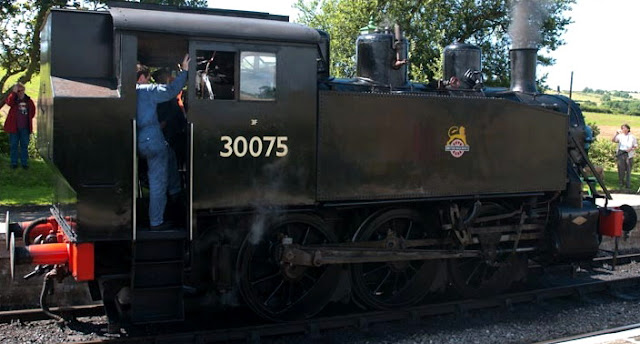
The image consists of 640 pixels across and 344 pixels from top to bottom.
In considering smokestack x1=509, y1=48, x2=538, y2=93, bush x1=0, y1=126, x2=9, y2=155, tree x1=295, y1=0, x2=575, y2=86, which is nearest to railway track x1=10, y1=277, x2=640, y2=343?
smokestack x1=509, y1=48, x2=538, y2=93

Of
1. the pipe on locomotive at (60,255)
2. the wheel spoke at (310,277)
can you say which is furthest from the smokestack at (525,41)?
the pipe on locomotive at (60,255)

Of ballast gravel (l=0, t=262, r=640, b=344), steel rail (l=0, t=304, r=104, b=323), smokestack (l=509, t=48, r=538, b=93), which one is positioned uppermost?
smokestack (l=509, t=48, r=538, b=93)

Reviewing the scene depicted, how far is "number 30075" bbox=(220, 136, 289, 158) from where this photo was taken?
5680 mm

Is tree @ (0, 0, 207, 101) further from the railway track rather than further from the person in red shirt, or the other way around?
the railway track

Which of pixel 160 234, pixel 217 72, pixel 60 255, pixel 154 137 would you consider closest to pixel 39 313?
pixel 60 255

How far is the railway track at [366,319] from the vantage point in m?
5.79

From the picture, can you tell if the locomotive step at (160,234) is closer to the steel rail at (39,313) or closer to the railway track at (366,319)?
the railway track at (366,319)

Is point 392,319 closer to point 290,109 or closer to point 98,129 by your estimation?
point 290,109

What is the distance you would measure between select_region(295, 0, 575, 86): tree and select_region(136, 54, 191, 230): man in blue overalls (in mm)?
13259

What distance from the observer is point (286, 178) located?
Answer: 19.6 ft

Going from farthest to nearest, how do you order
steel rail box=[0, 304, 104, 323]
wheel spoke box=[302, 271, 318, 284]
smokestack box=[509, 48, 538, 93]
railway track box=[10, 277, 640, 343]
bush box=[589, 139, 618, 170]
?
1. bush box=[589, 139, 618, 170]
2. smokestack box=[509, 48, 538, 93]
3. wheel spoke box=[302, 271, 318, 284]
4. steel rail box=[0, 304, 104, 323]
5. railway track box=[10, 277, 640, 343]

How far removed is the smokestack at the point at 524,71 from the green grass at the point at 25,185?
7426 millimetres

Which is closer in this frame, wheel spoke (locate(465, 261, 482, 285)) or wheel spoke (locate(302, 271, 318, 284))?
wheel spoke (locate(302, 271, 318, 284))

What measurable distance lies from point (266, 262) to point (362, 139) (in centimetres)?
156
